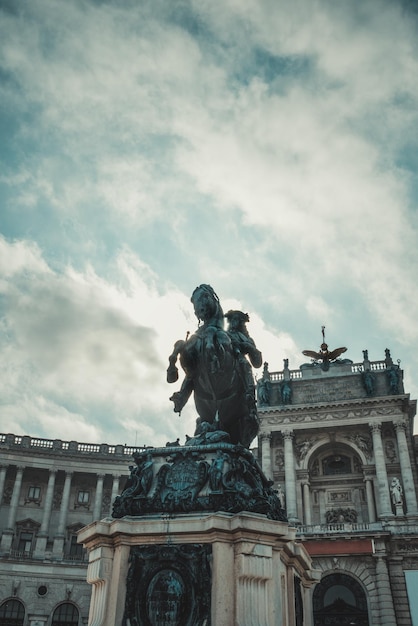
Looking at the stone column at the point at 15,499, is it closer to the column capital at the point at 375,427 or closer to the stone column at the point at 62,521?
the stone column at the point at 62,521

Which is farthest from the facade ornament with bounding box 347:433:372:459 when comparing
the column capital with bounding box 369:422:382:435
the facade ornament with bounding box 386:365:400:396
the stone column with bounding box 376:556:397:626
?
the stone column with bounding box 376:556:397:626

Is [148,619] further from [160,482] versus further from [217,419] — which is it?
[217,419]

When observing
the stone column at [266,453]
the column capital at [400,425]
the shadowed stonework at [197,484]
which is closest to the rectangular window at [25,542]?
the stone column at [266,453]

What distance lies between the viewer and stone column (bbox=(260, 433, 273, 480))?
4568 centimetres

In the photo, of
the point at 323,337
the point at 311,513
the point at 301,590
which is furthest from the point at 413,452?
the point at 301,590

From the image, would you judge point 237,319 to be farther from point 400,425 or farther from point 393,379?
point 393,379

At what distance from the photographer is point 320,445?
46.0 metres

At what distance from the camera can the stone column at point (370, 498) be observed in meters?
42.2

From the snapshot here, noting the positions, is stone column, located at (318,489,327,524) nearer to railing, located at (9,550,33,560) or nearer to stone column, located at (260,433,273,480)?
stone column, located at (260,433,273,480)

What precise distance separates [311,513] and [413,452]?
28.9 feet

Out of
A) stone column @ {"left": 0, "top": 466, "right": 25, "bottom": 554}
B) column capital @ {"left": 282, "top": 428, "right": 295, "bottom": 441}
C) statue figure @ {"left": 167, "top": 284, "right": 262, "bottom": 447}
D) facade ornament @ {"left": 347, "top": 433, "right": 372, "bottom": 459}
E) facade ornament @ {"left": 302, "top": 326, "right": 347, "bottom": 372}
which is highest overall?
facade ornament @ {"left": 302, "top": 326, "right": 347, "bottom": 372}

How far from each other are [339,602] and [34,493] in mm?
24883

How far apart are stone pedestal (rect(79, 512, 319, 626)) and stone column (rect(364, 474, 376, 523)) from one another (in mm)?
39399

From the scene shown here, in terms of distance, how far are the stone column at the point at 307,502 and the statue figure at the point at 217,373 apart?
127 feet
